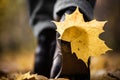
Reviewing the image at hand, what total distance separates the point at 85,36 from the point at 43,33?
1.00 metres

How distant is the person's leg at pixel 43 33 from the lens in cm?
231

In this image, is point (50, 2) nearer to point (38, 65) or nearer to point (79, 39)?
point (38, 65)

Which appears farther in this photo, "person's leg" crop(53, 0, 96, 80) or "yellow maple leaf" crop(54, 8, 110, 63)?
"person's leg" crop(53, 0, 96, 80)

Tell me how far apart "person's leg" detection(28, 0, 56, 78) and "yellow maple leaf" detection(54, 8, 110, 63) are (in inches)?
32.9

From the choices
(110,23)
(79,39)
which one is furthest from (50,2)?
(110,23)

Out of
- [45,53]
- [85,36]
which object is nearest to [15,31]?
[45,53]

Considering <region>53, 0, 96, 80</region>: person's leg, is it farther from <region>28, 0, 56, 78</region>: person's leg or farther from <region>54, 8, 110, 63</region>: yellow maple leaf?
<region>28, 0, 56, 78</region>: person's leg

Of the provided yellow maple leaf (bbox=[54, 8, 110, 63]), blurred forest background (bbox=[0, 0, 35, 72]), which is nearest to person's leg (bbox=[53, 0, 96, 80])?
yellow maple leaf (bbox=[54, 8, 110, 63])

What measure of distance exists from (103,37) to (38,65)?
222 centimetres

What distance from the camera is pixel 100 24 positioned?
1.42 metres

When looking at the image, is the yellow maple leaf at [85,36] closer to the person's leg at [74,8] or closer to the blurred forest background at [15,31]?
the person's leg at [74,8]

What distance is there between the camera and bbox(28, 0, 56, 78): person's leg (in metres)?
2.31

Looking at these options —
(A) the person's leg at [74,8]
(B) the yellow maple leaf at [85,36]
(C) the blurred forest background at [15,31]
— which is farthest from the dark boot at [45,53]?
(C) the blurred forest background at [15,31]

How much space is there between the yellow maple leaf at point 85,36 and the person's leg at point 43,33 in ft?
2.74
